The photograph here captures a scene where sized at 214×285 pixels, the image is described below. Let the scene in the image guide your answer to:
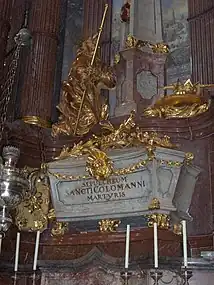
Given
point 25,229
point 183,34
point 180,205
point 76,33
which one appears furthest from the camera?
point 76,33

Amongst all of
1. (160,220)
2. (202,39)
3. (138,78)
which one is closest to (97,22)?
(202,39)

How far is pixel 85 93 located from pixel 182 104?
136 cm

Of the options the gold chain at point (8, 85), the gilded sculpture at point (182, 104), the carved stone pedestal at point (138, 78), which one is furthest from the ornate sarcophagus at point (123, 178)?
the gold chain at point (8, 85)

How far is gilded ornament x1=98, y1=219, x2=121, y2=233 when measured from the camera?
214 inches

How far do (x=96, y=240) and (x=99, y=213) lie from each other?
315mm

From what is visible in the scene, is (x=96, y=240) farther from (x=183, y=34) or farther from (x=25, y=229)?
(x=183, y=34)

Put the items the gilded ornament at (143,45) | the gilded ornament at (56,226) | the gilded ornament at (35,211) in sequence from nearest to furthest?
1. the gilded ornament at (56,226)
2. the gilded ornament at (35,211)
3. the gilded ornament at (143,45)

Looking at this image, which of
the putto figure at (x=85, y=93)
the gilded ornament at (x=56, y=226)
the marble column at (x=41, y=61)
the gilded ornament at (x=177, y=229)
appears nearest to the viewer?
the gilded ornament at (x=177, y=229)

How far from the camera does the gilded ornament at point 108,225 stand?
543 centimetres

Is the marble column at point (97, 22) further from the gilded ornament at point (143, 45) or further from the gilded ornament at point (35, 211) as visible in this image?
the gilded ornament at point (35, 211)

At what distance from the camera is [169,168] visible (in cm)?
527

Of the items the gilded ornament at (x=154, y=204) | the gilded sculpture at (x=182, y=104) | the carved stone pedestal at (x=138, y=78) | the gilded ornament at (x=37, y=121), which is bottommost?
the gilded ornament at (x=154, y=204)

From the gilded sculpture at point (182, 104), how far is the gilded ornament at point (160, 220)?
1.24 metres

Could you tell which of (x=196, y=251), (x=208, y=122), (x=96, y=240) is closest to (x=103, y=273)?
(x=96, y=240)
